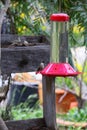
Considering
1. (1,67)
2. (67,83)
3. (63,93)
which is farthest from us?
(63,93)

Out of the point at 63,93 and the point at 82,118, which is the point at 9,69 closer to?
the point at 82,118

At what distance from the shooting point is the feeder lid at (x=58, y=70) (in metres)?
0.66

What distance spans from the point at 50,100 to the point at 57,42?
0.15m

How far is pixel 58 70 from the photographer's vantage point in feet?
2.23

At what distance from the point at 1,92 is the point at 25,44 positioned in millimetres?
116

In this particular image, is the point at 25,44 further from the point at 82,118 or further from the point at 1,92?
the point at 82,118

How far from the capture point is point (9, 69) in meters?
0.68

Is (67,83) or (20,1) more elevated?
(20,1)

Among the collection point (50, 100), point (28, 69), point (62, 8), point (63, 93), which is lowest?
point (63, 93)

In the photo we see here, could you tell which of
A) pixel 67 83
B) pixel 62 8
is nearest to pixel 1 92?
pixel 62 8

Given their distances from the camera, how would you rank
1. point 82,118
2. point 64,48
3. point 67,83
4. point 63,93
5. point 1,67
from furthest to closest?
point 63,93
point 67,83
point 82,118
point 64,48
point 1,67

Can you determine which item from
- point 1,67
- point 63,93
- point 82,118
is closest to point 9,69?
point 1,67

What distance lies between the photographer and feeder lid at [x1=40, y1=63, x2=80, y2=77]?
2.17 feet

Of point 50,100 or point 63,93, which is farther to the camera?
point 63,93
